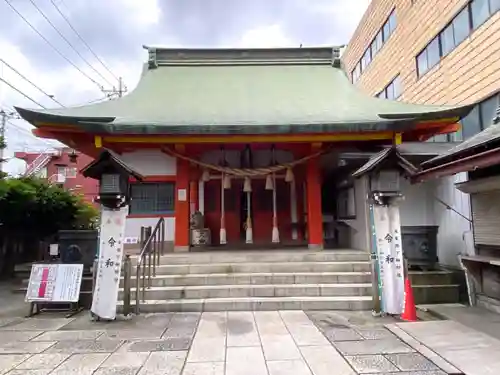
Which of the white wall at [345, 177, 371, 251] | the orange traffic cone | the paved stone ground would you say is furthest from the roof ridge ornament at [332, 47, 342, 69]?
the paved stone ground

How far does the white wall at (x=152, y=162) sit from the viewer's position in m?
8.73

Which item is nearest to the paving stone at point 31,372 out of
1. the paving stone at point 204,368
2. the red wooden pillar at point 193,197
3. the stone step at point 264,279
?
the paving stone at point 204,368

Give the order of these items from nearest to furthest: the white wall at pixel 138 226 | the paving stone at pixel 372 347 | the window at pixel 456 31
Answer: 1. the paving stone at pixel 372 347
2. the white wall at pixel 138 226
3. the window at pixel 456 31

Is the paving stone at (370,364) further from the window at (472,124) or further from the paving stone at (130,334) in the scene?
the window at (472,124)

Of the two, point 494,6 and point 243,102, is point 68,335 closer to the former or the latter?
point 243,102

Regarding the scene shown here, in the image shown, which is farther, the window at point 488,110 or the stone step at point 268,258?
the window at point 488,110

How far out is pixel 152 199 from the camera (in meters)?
8.74

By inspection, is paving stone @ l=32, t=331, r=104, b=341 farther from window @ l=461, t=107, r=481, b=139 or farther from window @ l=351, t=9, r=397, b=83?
window @ l=351, t=9, r=397, b=83

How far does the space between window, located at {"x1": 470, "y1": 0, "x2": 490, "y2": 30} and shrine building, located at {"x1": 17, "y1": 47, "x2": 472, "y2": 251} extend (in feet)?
9.41

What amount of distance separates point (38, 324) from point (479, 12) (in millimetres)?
11876

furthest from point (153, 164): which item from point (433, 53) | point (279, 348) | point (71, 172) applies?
point (71, 172)

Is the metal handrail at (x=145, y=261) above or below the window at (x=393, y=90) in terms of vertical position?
below

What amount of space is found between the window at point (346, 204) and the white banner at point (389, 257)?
111 inches

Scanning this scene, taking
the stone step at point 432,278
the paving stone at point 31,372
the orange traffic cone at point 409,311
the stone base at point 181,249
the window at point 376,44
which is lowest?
the paving stone at point 31,372
